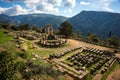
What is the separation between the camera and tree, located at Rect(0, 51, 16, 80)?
10.2 metres

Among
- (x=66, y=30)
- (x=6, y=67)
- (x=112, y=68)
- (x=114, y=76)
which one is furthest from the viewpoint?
(x=66, y=30)

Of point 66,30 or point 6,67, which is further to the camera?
point 66,30

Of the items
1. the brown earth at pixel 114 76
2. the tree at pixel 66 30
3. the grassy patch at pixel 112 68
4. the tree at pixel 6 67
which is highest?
the tree at pixel 66 30

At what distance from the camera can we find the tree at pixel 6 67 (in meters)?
10.2

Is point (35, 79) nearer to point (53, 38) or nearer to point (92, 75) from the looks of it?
point (92, 75)

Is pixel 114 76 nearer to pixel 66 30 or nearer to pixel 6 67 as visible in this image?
pixel 6 67

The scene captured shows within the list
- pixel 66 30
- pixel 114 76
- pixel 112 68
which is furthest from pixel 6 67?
pixel 66 30

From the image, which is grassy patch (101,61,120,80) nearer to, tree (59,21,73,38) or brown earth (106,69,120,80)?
brown earth (106,69,120,80)

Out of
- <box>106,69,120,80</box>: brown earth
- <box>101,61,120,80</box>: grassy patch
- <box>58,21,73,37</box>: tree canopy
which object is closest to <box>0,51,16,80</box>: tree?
<box>101,61,120,80</box>: grassy patch

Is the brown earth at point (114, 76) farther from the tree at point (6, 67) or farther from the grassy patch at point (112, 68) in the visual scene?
the tree at point (6, 67)

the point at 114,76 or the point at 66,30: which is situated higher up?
the point at 66,30

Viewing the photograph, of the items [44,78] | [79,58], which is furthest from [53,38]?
[44,78]

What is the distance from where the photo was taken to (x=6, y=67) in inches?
420

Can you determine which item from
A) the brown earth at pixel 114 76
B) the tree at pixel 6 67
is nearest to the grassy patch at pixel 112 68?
the brown earth at pixel 114 76
